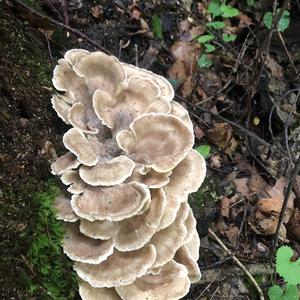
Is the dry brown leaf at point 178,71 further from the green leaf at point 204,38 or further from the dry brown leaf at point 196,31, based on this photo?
the dry brown leaf at point 196,31

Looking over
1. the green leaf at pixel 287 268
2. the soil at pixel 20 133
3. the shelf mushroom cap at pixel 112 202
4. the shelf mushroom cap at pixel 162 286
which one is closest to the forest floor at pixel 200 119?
the soil at pixel 20 133

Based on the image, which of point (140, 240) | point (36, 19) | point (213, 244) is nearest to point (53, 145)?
point (140, 240)

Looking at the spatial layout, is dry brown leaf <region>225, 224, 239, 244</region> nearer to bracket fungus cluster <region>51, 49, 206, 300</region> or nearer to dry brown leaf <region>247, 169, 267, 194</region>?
dry brown leaf <region>247, 169, 267, 194</region>

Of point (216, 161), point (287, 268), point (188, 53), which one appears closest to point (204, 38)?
point (188, 53)

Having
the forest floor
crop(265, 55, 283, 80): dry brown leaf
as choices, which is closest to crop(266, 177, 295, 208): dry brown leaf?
the forest floor

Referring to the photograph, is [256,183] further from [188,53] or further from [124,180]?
[124,180]
